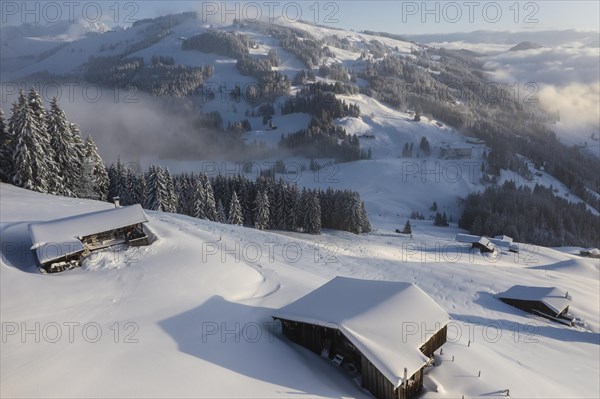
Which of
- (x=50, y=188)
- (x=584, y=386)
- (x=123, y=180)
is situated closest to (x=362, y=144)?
(x=123, y=180)

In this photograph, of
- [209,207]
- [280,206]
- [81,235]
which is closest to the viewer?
[81,235]

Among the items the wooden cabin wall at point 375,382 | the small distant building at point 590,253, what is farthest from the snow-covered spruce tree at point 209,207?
the small distant building at point 590,253

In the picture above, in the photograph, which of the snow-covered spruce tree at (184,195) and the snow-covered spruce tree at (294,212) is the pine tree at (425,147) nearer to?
the snow-covered spruce tree at (294,212)

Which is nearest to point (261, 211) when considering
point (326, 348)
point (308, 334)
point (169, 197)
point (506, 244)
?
point (169, 197)

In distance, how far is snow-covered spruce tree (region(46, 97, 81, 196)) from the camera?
4856 cm

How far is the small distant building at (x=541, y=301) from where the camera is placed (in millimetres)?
37750

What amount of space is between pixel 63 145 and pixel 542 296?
57279 millimetres

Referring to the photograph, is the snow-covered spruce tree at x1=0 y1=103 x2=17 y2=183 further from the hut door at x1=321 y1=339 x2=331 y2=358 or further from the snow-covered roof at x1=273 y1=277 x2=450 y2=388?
the hut door at x1=321 y1=339 x2=331 y2=358

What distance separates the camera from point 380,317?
737 inches

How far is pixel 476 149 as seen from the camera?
611ft

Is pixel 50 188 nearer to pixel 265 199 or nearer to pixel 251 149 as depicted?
pixel 265 199

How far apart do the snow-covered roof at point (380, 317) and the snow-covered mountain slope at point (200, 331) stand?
1942 mm

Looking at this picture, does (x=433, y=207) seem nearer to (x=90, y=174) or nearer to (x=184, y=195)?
(x=184, y=195)

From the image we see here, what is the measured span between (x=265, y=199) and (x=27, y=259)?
44394mm
